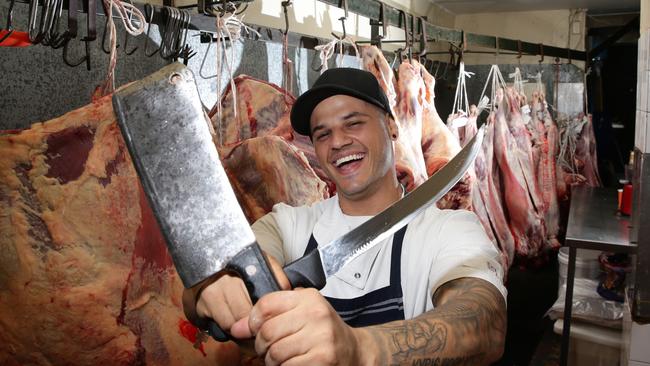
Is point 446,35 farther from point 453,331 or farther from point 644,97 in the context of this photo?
point 453,331

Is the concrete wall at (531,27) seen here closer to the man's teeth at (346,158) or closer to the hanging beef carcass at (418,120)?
the hanging beef carcass at (418,120)

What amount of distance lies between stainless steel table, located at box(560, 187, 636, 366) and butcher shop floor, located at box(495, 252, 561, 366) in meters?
0.92

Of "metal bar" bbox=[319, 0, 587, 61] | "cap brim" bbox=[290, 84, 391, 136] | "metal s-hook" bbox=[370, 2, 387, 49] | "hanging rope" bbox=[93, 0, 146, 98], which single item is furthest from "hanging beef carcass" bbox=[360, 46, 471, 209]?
"hanging rope" bbox=[93, 0, 146, 98]

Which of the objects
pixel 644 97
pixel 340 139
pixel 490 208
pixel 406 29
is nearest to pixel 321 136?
pixel 340 139

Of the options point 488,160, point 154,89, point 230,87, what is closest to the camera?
point 154,89

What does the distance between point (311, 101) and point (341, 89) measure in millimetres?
133

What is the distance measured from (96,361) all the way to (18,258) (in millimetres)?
291

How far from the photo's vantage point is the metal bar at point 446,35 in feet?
9.56

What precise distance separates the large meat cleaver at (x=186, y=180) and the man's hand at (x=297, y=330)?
6cm

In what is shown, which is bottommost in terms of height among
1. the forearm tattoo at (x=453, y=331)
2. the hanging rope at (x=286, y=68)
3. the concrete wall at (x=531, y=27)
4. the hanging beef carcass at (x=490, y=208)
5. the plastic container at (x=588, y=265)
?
the plastic container at (x=588, y=265)

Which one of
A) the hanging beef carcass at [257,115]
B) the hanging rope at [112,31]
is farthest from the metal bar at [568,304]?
the hanging rope at [112,31]

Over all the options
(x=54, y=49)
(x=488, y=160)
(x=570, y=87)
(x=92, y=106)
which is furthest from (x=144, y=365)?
(x=570, y=87)

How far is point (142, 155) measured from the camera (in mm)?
814

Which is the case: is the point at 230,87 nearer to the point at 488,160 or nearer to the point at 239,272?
the point at 239,272
